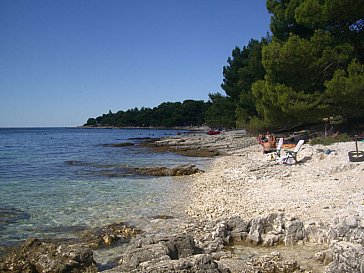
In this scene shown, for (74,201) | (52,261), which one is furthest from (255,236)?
(74,201)

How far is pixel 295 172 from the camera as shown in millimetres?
13352

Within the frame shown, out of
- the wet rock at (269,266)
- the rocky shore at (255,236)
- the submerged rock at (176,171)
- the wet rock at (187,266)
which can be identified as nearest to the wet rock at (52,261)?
the rocky shore at (255,236)

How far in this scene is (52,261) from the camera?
20.5ft

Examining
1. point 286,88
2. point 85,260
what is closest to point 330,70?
point 286,88

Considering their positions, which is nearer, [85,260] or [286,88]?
[85,260]

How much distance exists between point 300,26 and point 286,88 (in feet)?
17.5

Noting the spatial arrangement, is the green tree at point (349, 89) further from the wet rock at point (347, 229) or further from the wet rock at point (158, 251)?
the wet rock at point (158, 251)

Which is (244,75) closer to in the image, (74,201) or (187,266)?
(74,201)

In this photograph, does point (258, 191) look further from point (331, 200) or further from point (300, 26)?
point (300, 26)

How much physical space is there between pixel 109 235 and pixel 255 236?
337 centimetres

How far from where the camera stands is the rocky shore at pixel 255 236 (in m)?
5.45

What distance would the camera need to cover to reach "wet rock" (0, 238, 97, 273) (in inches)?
241

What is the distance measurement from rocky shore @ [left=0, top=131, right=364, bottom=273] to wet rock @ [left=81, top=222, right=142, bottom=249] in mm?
25

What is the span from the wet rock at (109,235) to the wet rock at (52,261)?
124 cm
